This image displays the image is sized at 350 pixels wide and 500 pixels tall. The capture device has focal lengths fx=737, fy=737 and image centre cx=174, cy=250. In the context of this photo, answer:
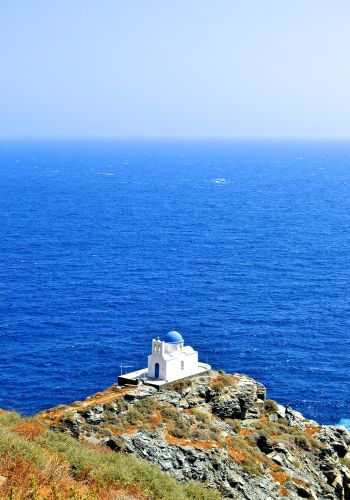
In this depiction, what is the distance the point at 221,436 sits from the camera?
5450cm

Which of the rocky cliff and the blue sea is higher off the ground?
the rocky cliff

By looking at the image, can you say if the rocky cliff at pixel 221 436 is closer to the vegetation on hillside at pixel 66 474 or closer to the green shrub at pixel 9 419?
the green shrub at pixel 9 419

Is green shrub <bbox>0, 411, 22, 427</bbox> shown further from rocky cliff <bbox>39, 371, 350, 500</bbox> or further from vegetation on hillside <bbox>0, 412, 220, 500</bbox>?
rocky cliff <bbox>39, 371, 350, 500</bbox>

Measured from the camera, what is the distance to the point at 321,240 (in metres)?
173

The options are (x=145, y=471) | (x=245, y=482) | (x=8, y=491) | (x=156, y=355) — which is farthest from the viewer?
(x=156, y=355)

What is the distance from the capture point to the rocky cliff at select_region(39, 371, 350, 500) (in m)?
49.0

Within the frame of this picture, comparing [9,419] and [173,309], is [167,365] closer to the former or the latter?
[9,419]

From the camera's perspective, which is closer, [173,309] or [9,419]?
[9,419]

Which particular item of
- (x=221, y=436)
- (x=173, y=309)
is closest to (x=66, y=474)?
(x=221, y=436)

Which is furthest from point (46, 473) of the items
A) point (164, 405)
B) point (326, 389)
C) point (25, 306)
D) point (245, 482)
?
point (25, 306)

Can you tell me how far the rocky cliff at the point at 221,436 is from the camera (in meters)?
49.0

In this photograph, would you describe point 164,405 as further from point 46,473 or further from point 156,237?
point 156,237

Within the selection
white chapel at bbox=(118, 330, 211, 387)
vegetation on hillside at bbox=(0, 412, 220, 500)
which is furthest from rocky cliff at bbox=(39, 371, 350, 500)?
vegetation on hillside at bbox=(0, 412, 220, 500)

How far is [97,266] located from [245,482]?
94.4 meters
